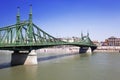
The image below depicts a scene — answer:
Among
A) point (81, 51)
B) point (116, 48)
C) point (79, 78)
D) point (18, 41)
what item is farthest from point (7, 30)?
point (116, 48)

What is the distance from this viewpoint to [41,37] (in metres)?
56.3

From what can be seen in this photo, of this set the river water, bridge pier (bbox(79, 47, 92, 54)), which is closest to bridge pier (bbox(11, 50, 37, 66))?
the river water

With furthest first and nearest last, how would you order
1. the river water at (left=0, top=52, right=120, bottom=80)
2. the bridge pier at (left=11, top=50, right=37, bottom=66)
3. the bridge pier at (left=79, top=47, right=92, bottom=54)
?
the bridge pier at (left=79, top=47, right=92, bottom=54), the bridge pier at (left=11, top=50, right=37, bottom=66), the river water at (left=0, top=52, right=120, bottom=80)

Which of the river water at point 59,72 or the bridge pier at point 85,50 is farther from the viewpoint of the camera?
the bridge pier at point 85,50

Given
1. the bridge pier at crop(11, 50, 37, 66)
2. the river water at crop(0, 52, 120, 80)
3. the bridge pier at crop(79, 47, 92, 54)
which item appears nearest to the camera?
the river water at crop(0, 52, 120, 80)

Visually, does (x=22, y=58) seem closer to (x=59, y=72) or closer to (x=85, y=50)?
(x=59, y=72)

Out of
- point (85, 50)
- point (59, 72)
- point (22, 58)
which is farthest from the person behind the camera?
point (85, 50)

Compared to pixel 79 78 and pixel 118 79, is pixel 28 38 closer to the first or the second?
pixel 79 78

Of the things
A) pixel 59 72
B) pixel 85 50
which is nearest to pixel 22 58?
pixel 59 72

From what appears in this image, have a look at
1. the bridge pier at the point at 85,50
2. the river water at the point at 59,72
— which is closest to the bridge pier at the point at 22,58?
the river water at the point at 59,72

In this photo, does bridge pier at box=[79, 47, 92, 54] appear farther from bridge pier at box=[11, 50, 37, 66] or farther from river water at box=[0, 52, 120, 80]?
bridge pier at box=[11, 50, 37, 66]

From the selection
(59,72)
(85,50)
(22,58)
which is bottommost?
(59,72)

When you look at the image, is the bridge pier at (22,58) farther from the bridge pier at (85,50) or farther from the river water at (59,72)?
the bridge pier at (85,50)

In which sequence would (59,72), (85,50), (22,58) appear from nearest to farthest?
(59,72) → (22,58) → (85,50)
